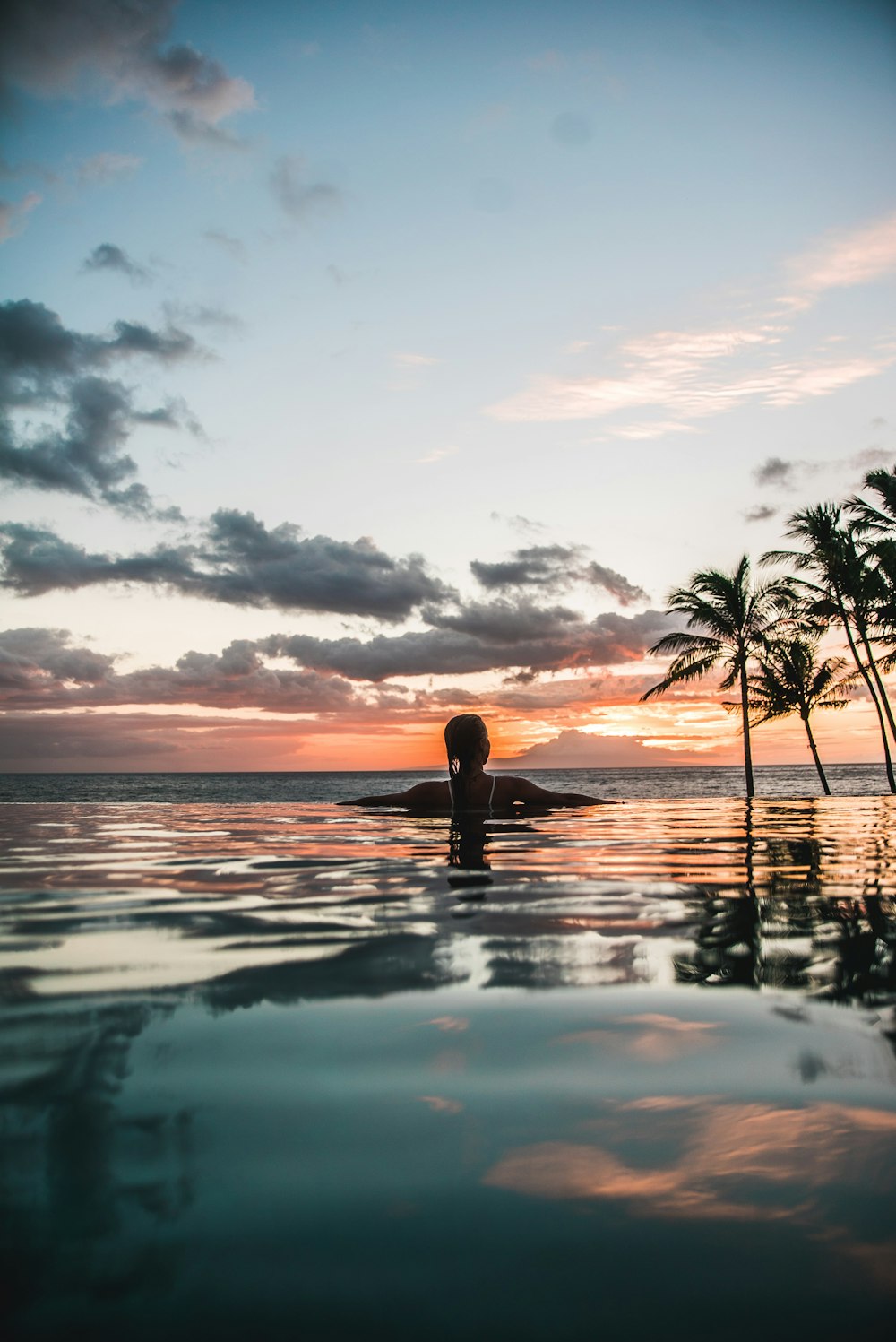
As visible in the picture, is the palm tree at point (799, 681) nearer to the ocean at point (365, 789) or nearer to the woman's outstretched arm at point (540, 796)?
the ocean at point (365, 789)

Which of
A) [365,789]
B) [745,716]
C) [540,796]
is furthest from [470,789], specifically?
[365,789]

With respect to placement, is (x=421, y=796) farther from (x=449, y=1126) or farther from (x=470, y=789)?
(x=449, y=1126)

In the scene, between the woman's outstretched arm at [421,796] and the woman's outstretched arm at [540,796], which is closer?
the woman's outstretched arm at [540,796]

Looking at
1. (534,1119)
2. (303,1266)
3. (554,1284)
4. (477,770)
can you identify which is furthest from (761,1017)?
(477,770)

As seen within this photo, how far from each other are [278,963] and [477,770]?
20.2ft

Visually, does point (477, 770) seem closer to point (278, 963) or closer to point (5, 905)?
point (5, 905)

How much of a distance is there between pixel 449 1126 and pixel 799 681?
94.5 feet

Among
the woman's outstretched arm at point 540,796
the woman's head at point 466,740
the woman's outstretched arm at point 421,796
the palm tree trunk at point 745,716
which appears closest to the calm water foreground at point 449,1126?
the woman's head at point 466,740

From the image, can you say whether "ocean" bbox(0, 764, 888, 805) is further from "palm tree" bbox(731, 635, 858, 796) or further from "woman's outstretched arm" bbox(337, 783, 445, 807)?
"woman's outstretched arm" bbox(337, 783, 445, 807)

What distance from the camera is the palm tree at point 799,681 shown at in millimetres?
26609

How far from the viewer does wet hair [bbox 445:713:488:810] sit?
735 cm

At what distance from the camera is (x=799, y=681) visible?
2708 cm

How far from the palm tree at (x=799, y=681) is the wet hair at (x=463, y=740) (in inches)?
826

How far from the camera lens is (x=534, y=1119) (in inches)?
46.6
